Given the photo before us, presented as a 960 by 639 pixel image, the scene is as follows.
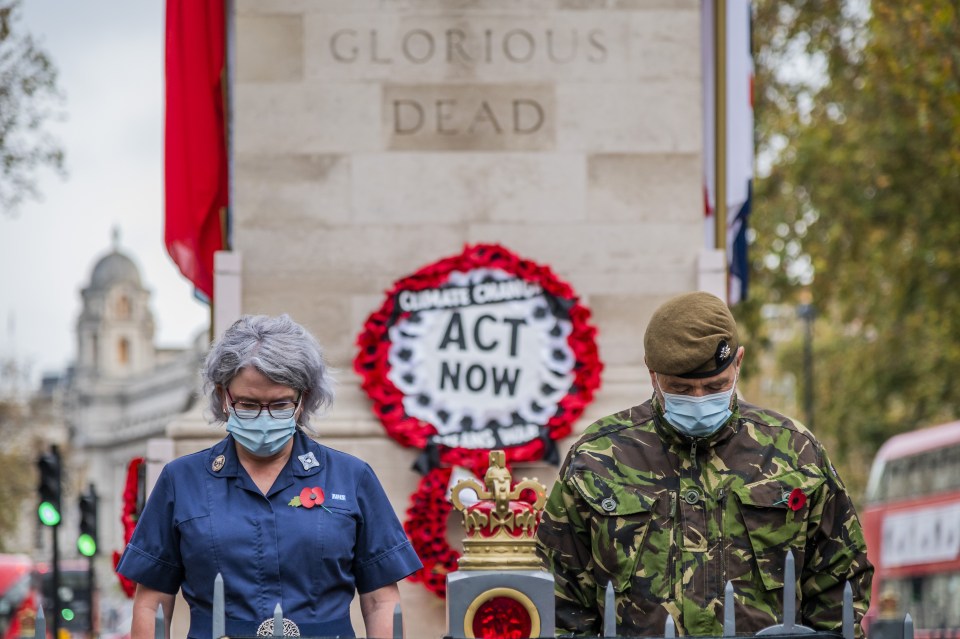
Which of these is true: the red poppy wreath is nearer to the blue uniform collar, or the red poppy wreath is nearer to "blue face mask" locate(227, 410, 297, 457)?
the blue uniform collar

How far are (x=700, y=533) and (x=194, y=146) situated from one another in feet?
20.8

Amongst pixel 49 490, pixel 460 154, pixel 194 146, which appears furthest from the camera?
pixel 49 490

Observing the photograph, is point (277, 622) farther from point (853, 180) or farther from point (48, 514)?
point (853, 180)

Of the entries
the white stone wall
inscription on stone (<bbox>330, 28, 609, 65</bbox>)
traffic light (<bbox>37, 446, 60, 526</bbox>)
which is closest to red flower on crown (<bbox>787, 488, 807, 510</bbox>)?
the white stone wall

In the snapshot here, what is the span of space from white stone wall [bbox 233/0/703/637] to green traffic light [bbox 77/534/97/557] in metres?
7.50

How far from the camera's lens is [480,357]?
9742mm

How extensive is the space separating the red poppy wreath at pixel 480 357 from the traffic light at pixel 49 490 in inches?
254

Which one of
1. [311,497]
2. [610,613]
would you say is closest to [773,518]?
[610,613]

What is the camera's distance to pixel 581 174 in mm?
9984

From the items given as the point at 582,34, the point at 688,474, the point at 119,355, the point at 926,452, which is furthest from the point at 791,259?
the point at 119,355

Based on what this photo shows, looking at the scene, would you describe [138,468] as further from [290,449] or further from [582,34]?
[290,449]

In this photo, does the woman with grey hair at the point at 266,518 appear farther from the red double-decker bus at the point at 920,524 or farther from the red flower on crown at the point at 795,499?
the red double-decker bus at the point at 920,524

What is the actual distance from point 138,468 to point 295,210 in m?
1.71

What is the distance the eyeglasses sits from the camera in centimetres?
473
